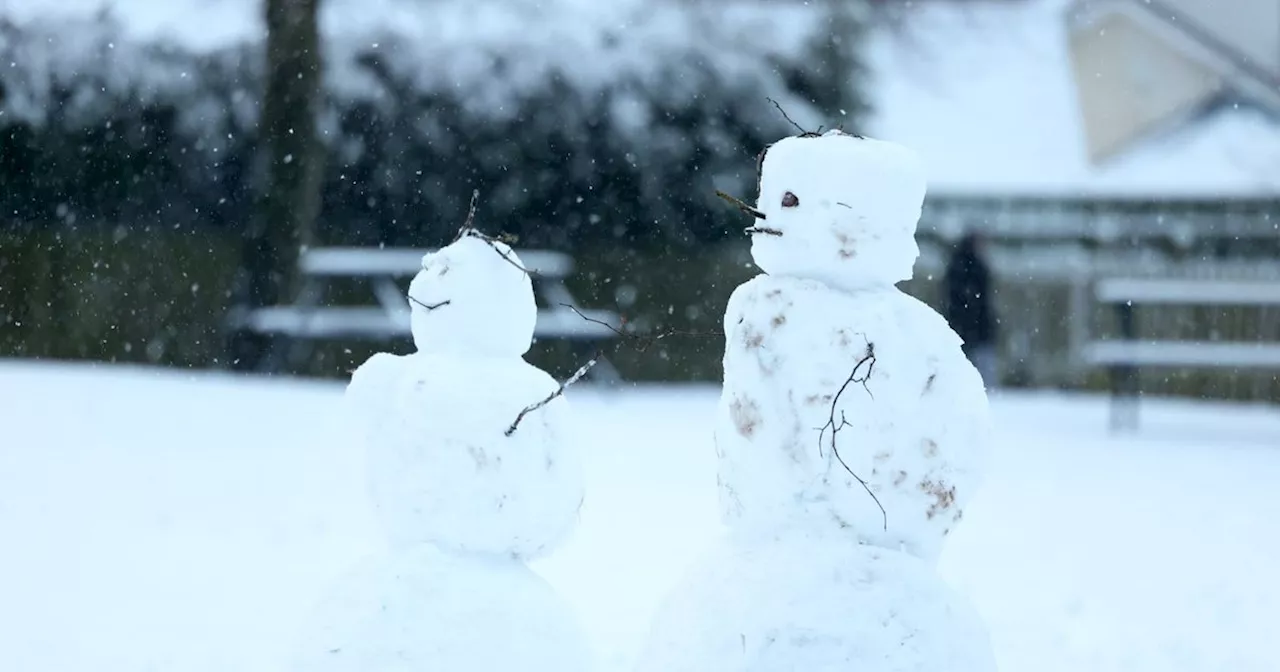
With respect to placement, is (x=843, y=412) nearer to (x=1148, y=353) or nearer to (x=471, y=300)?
(x=471, y=300)

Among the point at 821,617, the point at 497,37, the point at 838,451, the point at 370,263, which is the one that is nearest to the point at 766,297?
the point at 838,451

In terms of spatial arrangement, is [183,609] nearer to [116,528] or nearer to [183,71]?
[116,528]

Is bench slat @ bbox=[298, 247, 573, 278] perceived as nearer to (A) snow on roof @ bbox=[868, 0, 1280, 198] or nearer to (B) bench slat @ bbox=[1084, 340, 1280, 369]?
Answer: (B) bench slat @ bbox=[1084, 340, 1280, 369]

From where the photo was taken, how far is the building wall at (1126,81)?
1716 cm

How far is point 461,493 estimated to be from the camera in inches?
118

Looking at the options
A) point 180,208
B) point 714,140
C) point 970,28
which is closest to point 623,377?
point 714,140

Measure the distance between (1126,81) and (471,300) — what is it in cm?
1638

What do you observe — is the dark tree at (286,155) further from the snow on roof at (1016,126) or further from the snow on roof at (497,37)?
the snow on roof at (1016,126)

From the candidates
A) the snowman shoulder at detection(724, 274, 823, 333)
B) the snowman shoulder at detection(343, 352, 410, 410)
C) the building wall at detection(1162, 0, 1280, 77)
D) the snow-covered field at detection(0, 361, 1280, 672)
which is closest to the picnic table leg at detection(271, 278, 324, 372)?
the snow-covered field at detection(0, 361, 1280, 672)

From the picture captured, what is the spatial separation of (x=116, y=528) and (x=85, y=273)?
6250 mm

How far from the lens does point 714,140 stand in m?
13.7

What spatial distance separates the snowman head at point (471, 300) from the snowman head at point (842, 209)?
2.20 feet

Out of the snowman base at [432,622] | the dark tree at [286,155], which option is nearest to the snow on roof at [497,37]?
the dark tree at [286,155]

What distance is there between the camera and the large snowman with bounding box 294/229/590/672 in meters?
2.95
